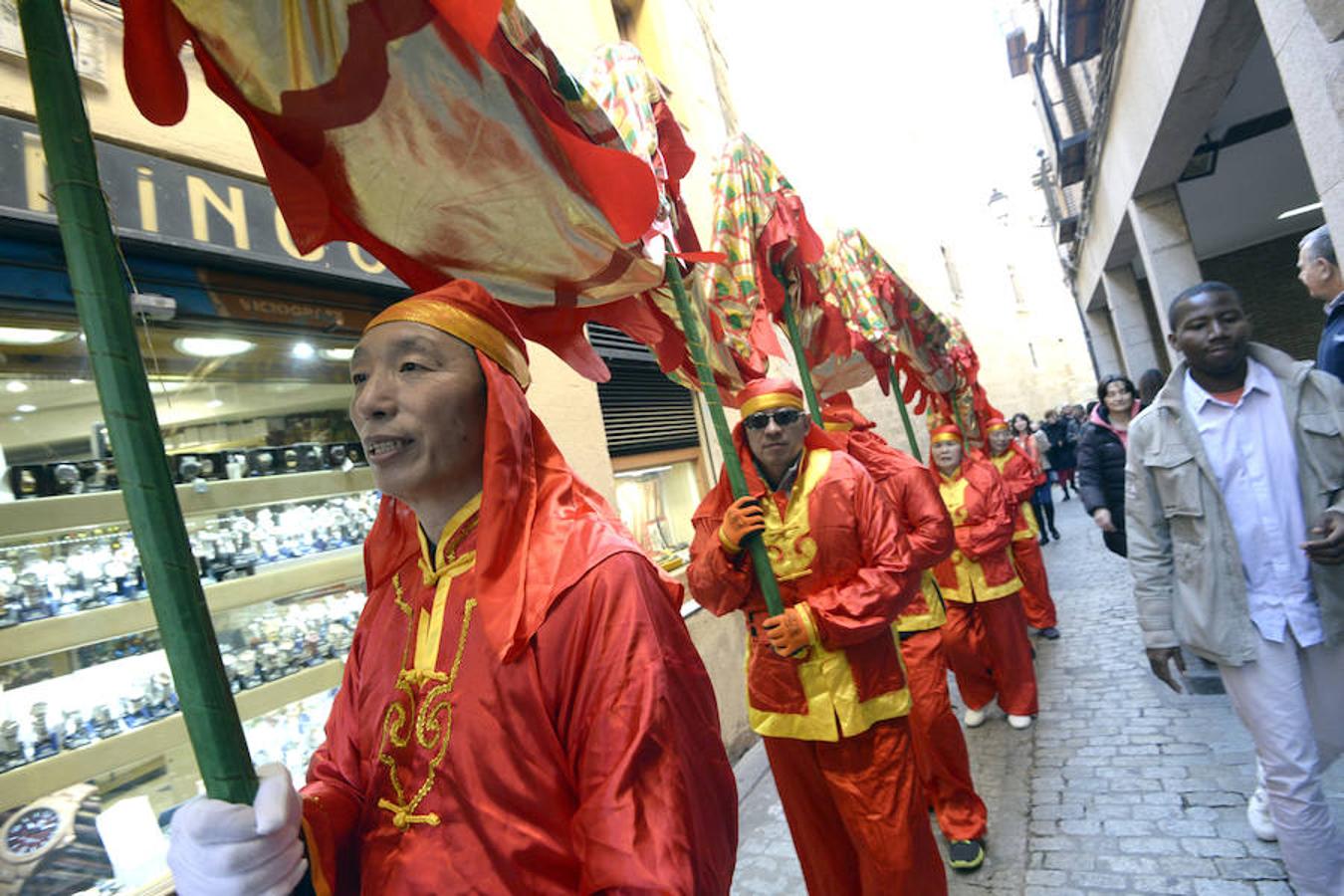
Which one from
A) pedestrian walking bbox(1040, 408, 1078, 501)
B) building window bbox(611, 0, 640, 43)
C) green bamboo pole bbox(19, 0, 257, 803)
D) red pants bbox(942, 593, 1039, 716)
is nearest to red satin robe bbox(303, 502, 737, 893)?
green bamboo pole bbox(19, 0, 257, 803)

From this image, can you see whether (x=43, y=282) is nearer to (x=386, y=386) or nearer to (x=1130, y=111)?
(x=386, y=386)

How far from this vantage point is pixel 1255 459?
2582 millimetres

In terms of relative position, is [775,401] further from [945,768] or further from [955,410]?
[955,410]

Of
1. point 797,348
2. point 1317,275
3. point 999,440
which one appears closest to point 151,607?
point 797,348

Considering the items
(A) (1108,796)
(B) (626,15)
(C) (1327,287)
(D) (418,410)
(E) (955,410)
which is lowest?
(A) (1108,796)

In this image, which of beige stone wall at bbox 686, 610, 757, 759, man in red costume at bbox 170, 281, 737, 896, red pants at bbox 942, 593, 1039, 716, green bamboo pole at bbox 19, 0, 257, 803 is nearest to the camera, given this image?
green bamboo pole at bbox 19, 0, 257, 803

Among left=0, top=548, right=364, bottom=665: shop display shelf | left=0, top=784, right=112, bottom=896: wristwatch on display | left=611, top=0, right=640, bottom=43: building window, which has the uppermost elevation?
left=611, top=0, right=640, bottom=43: building window

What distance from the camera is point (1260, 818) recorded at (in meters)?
3.07

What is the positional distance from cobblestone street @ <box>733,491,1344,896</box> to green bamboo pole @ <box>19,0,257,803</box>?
3386mm

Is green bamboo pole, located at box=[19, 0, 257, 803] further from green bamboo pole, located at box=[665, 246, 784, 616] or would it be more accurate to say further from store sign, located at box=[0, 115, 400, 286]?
green bamboo pole, located at box=[665, 246, 784, 616]

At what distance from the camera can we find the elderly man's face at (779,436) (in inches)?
127

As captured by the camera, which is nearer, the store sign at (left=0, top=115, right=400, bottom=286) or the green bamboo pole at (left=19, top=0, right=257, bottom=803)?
the green bamboo pole at (left=19, top=0, right=257, bottom=803)

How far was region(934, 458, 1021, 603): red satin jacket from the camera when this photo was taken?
214 inches

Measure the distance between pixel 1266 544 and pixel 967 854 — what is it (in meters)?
2.04
